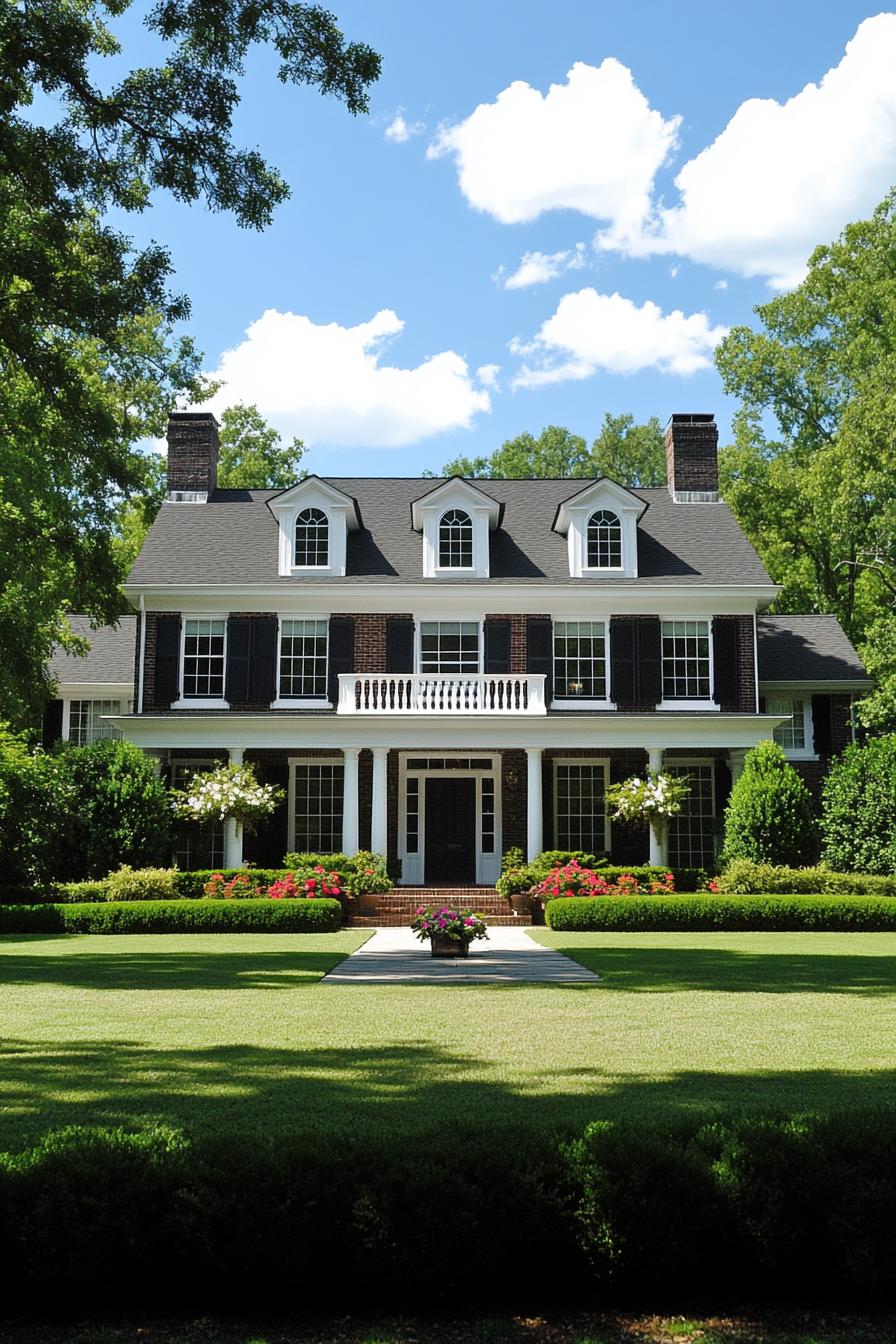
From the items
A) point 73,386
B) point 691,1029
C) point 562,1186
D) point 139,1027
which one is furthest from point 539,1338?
point 73,386

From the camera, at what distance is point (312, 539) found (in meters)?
30.0

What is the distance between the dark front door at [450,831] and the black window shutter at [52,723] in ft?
34.5

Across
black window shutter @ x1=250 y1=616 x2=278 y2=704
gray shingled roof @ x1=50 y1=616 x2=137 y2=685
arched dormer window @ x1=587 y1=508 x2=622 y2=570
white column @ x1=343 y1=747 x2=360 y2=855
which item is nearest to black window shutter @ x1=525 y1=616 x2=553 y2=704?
arched dormer window @ x1=587 y1=508 x2=622 y2=570

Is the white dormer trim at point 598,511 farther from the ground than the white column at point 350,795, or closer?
farther from the ground

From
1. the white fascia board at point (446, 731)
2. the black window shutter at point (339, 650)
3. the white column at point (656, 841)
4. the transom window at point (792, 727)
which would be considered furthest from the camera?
the transom window at point (792, 727)

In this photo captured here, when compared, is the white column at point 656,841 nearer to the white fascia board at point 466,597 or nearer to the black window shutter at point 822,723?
the white fascia board at point 466,597

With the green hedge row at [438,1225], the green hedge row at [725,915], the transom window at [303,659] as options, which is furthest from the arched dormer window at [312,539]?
the green hedge row at [438,1225]

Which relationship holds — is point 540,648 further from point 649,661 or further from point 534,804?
point 534,804

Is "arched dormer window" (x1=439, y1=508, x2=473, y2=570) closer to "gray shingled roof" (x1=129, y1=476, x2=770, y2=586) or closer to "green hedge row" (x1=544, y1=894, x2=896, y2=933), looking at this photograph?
"gray shingled roof" (x1=129, y1=476, x2=770, y2=586)

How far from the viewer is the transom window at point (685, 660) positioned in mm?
29031

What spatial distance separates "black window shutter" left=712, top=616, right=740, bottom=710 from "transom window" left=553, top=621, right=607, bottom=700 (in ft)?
8.87

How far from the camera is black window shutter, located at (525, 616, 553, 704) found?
28.7 metres

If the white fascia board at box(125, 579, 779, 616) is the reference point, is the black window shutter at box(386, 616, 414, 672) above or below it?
below

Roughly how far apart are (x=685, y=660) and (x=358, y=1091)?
22.7 meters
